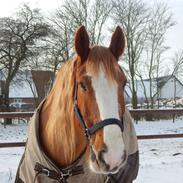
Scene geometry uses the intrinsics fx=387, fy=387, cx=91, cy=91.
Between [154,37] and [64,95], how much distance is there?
26.0 m

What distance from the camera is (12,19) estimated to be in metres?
24.2

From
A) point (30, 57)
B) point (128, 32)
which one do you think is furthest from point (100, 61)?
point (128, 32)

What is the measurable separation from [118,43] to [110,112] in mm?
587

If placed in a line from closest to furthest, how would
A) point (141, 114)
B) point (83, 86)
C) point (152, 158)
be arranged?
point (83, 86) < point (141, 114) < point (152, 158)

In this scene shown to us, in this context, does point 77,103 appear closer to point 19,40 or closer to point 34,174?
point 34,174

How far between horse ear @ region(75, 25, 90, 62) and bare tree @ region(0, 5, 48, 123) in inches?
830

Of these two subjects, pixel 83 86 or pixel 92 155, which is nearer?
pixel 92 155

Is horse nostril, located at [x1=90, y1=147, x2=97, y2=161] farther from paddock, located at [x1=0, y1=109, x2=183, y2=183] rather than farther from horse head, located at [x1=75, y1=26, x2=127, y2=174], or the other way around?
paddock, located at [x1=0, y1=109, x2=183, y2=183]

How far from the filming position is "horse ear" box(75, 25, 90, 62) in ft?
7.74

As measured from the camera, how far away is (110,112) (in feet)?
6.77

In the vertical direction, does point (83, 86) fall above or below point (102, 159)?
above

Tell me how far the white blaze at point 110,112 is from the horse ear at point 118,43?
0.98 ft

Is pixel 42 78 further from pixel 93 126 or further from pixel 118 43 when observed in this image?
pixel 93 126

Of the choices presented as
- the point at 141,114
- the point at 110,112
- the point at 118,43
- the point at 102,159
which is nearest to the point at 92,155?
the point at 102,159
